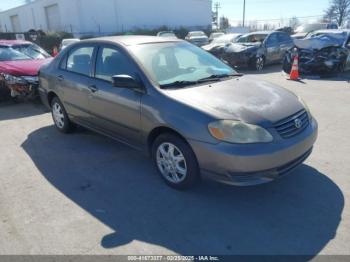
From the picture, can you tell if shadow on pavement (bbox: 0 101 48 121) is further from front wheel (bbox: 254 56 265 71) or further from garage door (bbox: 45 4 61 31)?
garage door (bbox: 45 4 61 31)

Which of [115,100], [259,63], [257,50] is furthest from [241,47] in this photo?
[115,100]

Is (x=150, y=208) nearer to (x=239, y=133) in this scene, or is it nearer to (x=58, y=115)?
(x=239, y=133)

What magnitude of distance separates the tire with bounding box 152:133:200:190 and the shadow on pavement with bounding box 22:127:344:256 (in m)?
0.14

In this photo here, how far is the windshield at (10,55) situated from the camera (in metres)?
8.76

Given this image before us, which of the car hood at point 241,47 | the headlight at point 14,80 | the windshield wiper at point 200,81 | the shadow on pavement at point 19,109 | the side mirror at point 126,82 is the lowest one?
the shadow on pavement at point 19,109

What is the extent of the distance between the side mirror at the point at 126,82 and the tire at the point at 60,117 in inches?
84.7

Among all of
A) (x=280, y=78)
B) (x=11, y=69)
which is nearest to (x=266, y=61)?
(x=280, y=78)

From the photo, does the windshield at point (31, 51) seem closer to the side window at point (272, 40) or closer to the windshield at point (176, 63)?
the windshield at point (176, 63)

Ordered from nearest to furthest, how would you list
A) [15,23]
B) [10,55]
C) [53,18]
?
[10,55] → [53,18] → [15,23]

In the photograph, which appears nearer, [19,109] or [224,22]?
[19,109]

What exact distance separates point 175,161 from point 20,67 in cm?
607

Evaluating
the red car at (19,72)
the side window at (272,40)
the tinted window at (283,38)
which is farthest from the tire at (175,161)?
the tinted window at (283,38)

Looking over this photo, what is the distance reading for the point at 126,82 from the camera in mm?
3768

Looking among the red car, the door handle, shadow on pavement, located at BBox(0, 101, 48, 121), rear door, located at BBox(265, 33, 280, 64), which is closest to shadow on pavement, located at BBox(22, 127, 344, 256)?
the door handle
